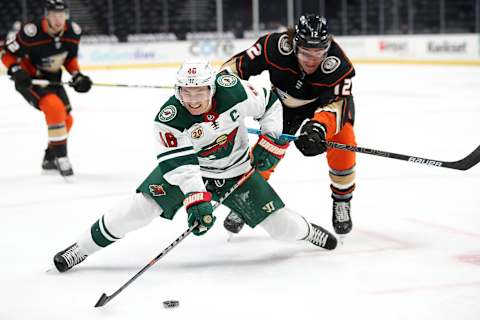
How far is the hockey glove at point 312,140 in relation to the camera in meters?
2.83

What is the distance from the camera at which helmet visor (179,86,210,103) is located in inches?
101

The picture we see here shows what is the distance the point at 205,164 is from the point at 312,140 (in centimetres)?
40

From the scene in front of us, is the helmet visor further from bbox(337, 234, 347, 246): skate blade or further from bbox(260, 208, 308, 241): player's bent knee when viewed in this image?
bbox(337, 234, 347, 246): skate blade

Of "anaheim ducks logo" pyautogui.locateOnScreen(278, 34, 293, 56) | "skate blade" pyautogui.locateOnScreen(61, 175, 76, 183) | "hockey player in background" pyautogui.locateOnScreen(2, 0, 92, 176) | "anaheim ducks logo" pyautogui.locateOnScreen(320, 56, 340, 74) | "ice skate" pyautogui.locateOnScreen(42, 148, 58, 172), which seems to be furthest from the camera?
"ice skate" pyautogui.locateOnScreen(42, 148, 58, 172)

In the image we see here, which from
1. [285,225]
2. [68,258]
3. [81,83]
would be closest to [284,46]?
[285,225]

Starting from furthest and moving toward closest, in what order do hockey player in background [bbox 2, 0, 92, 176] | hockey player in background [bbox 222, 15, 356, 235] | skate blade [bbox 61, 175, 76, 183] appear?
hockey player in background [bbox 2, 0, 92, 176] < skate blade [bbox 61, 175, 76, 183] < hockey player in background [bbox 222, 15, 356, 235]

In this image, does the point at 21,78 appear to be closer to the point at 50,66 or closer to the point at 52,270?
the point at 50,66

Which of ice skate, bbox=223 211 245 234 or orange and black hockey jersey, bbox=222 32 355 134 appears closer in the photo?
orange and black hockey jersey, bbox=222 32 355 134

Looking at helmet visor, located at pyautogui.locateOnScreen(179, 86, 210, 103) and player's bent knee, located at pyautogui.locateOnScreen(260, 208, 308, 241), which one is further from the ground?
helmet visor, located at pyautogui.locateOnScreen(179, 86, 210, 103)

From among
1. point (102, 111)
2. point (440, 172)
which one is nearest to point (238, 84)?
point (440, 172)

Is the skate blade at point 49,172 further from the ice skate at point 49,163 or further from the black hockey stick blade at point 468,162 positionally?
the black hockey stick blade at point 468,162

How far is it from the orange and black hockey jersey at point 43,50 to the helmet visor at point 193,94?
267cm

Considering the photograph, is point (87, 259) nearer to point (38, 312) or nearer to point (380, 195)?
point (38, 312)

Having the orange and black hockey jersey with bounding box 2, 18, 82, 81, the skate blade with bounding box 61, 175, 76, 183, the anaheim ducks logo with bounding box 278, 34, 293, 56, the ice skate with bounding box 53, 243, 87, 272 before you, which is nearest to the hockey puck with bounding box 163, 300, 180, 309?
the ice skate with bounding box 53, 243, 87, 272
